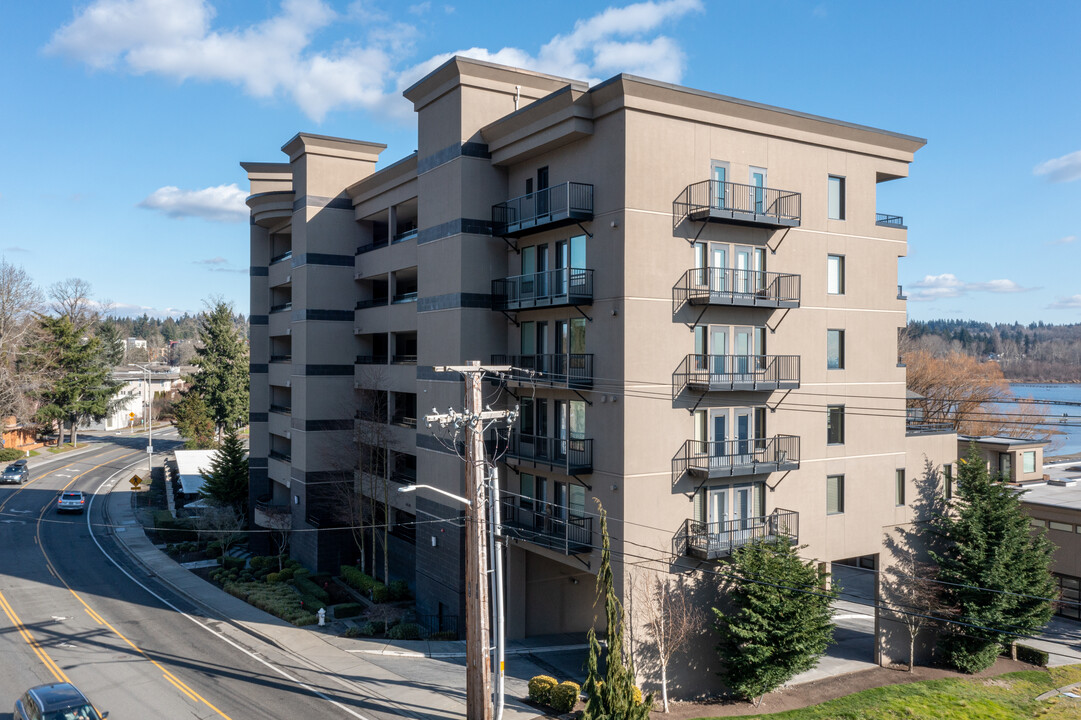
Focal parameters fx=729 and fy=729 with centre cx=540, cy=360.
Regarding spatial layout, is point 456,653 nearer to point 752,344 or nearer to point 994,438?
point 752,344

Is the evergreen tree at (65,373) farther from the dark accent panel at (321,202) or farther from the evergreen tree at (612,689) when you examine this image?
the evergreen tree at (612,689)

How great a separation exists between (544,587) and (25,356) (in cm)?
6840

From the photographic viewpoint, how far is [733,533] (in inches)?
977

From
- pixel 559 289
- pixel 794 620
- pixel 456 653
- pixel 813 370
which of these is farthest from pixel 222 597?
pixel 813 370

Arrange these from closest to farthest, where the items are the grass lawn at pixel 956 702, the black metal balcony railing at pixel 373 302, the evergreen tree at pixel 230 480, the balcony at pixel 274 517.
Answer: the grass lawn at pixel 956 702 → the black metal balcony railing at pixel 373 302 → the balcony at pixel 274 517 → the evergreen tree at pixel 230 480

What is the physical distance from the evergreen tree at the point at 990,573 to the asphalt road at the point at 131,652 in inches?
848

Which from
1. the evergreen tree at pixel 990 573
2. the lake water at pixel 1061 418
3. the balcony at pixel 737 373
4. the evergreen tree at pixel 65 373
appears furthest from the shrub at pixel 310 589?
the evergreen tree at pixel 65 373

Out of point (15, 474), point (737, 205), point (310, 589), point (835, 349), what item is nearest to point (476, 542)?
point (737, 205)

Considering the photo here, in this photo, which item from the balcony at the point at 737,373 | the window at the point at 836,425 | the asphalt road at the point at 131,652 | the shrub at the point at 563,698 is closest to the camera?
the shrub at the point at 563,698

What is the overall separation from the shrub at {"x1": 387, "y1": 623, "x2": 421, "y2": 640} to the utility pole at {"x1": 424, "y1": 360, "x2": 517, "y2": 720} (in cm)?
1009

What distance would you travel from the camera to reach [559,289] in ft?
85.3

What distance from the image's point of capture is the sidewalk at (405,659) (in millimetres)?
22469

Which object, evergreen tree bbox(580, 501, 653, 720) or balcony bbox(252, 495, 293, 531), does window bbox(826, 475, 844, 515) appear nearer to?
evergreen tree bbox(580, 501, 653, 720)

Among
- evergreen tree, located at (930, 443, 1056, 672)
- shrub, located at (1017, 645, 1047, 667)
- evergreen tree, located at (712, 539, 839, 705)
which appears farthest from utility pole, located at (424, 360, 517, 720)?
shrub, located at (1017, 645, 1047, 667)
